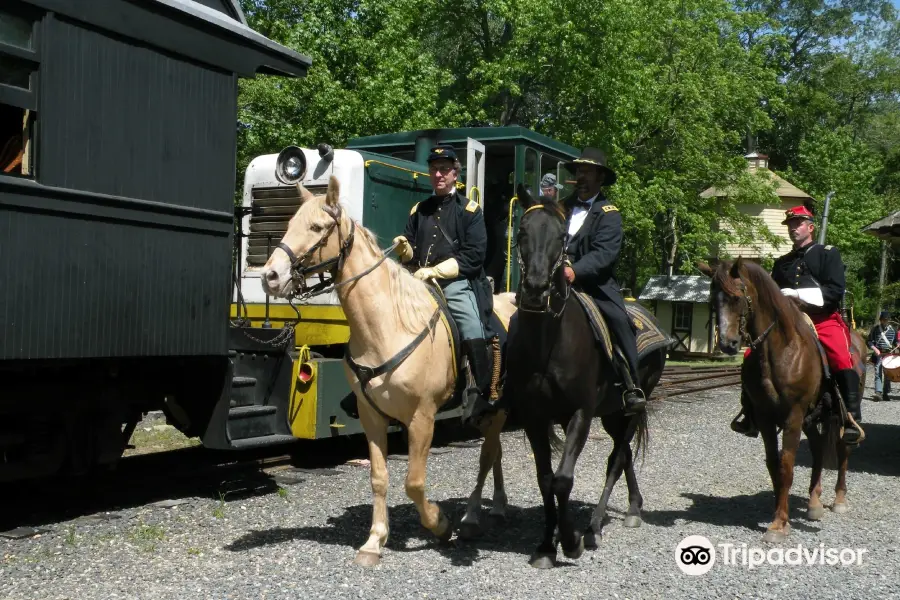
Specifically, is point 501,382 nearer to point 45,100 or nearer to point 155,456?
point 45,100

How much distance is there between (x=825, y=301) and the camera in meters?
7.40

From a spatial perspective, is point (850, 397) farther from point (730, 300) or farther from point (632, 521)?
point (632, 521)

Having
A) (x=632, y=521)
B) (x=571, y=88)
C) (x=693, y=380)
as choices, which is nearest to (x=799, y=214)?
(x=632, y=521)

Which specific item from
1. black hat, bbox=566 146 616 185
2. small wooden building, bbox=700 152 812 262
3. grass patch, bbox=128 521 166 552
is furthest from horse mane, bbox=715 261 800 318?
small wooden building, bbox=700 152 812 262

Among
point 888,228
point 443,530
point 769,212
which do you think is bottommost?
point 443,530

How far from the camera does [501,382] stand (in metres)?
6.36

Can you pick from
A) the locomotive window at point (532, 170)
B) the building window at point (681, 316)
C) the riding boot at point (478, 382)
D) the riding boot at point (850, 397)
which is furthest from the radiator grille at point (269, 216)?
the building window at point (681, 316)

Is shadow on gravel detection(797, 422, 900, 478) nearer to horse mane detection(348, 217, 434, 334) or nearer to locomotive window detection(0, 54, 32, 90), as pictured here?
horse mane detection(348, 217, 434, 334)

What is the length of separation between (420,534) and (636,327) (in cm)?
231

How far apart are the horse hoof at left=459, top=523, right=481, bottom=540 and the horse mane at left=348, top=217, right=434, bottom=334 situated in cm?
150

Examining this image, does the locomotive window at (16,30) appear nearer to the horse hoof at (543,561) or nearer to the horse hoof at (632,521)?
the horse hoof at (543,561)

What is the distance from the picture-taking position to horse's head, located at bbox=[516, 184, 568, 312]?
5094 millimetres

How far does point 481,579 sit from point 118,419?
11.2 feet

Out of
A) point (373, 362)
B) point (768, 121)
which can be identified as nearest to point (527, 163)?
point (373, 362)
